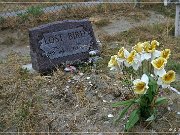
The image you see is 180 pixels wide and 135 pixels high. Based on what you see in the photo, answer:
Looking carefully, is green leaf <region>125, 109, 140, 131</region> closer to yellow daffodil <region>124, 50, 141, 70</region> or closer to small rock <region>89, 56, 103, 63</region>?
yellow daffodil <region>124, 50, 141, 70</region>

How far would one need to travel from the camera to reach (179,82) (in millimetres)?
4941

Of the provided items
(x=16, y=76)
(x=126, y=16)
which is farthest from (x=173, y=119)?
(x=126, y=16)

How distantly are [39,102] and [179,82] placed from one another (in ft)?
5.55

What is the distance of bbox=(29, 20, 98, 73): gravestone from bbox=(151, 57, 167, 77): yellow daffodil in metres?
2.02

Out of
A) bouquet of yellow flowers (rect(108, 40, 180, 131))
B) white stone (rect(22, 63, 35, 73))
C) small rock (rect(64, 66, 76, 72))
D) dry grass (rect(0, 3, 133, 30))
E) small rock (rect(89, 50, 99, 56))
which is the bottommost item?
dry grass (rect(0, 3, 133, 30))

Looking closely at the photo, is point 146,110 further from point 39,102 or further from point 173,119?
point 39,102

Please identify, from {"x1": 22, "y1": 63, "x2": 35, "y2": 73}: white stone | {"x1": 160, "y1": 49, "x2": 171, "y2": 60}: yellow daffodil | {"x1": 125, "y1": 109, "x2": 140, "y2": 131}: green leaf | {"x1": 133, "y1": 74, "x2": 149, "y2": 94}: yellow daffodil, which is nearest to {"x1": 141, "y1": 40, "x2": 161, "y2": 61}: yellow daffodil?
{"x1": 160, "y1": 49, "x2": 171, "y2": 60}: yellow daffodil

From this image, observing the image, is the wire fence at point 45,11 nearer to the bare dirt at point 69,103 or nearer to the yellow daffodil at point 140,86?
the bare dirt at point 69,103

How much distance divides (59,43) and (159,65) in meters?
2.14

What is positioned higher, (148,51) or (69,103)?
(148,51)

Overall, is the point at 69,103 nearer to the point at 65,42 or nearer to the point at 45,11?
the point at 65,42

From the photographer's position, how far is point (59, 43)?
17.9 feet

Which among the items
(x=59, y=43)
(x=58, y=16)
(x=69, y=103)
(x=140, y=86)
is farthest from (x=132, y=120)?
(x=58, y=16)

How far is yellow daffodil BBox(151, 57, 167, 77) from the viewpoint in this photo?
11.7ft
